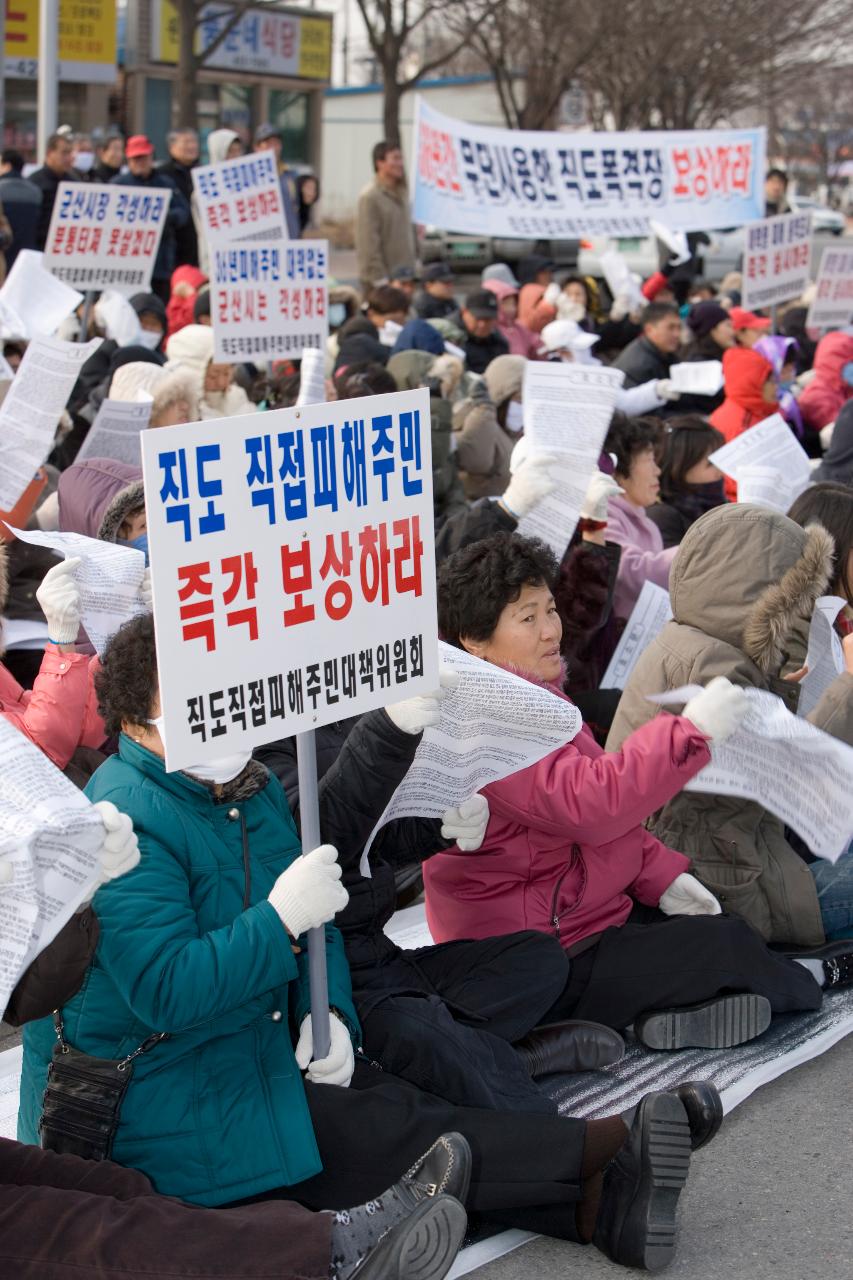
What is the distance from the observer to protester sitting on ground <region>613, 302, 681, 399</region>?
9.78m

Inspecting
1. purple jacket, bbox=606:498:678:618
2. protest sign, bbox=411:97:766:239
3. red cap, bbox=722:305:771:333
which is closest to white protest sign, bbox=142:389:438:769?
purple jacket, bbox=606:498:678:618

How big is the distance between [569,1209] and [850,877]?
1.50 meters

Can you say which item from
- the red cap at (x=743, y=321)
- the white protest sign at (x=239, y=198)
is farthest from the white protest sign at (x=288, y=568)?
the red cap at (x=743, y=321)

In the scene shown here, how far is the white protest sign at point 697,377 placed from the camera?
8836mm

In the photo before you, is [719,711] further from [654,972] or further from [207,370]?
[207,370]

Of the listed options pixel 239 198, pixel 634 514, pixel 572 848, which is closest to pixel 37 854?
pixel 572 848

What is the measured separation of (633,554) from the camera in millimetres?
5688

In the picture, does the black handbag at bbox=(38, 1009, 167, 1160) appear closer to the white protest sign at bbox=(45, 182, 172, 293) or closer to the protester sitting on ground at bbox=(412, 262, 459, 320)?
the white protest sign at bbox=(45, 182, 172, 293)

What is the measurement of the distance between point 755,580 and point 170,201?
9712mm

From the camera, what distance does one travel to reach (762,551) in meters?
4.09

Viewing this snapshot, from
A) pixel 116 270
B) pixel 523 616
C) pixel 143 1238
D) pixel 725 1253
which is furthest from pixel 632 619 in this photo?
pixel 116 270

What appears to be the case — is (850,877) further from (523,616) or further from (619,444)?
(619,444)

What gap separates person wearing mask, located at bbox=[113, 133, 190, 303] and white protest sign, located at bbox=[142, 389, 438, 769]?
10.2 m

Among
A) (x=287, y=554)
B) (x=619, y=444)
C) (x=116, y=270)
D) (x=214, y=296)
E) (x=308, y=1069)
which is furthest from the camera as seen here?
(x=116, y=270)
